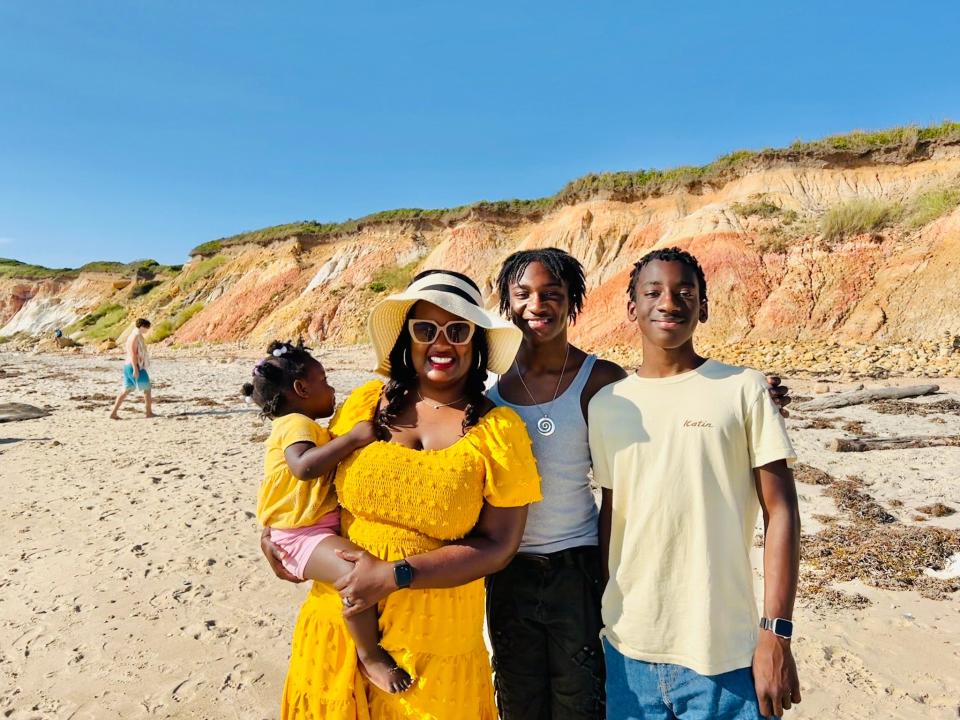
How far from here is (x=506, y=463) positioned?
5.97 ft

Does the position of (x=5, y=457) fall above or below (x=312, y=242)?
below

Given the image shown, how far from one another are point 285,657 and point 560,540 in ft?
9.13

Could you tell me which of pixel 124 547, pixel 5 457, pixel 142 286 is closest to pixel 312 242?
pixel 142 286

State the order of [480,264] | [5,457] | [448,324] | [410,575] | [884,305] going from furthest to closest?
[480,264] → [884,305] → [5,457] → [448,324] → [410,575]

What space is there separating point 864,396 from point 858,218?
12042mm

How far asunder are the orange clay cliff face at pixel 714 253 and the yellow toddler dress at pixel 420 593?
17.5m

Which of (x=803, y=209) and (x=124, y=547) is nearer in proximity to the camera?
(x=124, y=547)

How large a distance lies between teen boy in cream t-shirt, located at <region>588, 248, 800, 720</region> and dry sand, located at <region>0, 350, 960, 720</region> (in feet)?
6.97

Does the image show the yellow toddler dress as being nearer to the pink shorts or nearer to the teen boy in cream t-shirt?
the pink shorts

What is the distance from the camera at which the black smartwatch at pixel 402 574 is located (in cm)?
177

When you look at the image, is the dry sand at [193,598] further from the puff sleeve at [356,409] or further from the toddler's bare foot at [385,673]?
the puff sleeve at [356,409]

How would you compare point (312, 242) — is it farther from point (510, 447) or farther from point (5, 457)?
point (510, 447)

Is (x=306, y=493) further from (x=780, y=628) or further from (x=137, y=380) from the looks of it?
(x=137, y=380)

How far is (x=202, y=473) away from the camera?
7977 mm
